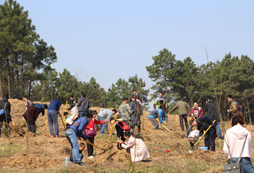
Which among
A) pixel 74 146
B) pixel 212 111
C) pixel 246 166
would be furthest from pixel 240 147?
pixel 212 111

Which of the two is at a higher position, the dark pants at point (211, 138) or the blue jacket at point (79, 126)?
the blue jacket at point (79, 126)

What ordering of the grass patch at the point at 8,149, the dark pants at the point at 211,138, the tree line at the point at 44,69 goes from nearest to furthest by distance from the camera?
the grass patch at the point at 8,149
the dark pants at the point at 211,138
the tree line at the point at 44,69

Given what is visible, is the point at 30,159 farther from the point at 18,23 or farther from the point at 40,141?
the point at 18,23

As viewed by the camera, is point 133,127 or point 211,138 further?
point 211,138

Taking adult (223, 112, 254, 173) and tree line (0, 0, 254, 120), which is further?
tree line (0, 0, 254, 120)

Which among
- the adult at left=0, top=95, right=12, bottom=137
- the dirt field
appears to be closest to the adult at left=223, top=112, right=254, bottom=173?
the dirt field

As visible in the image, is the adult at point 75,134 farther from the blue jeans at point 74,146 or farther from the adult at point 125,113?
the adult at point 125,113

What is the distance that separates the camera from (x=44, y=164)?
8836mm

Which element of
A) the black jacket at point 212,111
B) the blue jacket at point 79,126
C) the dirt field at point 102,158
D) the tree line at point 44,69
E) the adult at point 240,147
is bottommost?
the dirt field at point 102,158

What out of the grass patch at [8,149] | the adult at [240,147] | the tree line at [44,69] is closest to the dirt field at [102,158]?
the grass patch at [8,149]

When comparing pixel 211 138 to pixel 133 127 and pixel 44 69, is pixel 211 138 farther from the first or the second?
pixel 44 69

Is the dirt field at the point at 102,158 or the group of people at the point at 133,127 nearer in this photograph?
the group of people at the point at 133,127

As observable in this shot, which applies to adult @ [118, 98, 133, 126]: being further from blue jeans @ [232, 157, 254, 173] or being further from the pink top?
blue jeans @ [232, 157, 254, 173]

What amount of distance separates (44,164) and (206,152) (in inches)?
162
